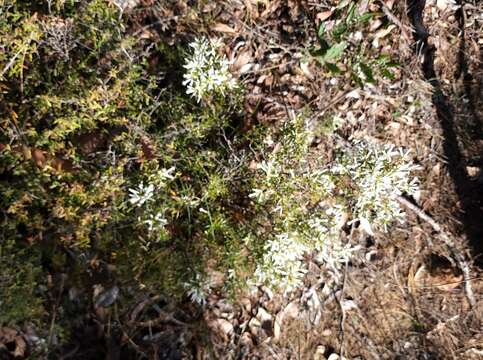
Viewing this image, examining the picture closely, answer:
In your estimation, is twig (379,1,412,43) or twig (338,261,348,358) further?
twig (379,1,412,43)

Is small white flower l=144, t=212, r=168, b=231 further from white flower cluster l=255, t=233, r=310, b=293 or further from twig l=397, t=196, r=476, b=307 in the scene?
twig l=397, t=196, r=476, b=307

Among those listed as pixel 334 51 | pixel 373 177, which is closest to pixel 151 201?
pixel 373 177

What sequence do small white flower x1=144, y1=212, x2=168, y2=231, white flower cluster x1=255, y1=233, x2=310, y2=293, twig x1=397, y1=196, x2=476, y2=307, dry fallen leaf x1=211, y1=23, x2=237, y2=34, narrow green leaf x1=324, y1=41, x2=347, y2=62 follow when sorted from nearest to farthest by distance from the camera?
1. small white flower x1=144, y1=212, x2=168, y2=231
2. white flower cluster x1=255, y1=233, x2=310, y2=293
3. narrow green leaf x1=324, y1=41, x2=347, y2=62
4. dry fallen leaf x1=211, y1=23, x2=237, y2=34
5. twig x1=397, y1=196, x2=476, y2=307

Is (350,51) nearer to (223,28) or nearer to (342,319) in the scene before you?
(223,28)

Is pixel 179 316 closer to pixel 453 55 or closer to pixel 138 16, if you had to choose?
pixel 138 16

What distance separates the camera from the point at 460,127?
3.58 meters

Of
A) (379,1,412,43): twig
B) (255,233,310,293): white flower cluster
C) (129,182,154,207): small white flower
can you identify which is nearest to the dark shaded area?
(379,1,412,43): twig

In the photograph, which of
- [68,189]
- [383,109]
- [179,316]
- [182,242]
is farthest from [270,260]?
[383,109]

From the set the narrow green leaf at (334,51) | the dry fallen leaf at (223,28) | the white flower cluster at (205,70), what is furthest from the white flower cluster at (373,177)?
the dry fallen leaf at (223,28)

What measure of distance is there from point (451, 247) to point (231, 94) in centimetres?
191

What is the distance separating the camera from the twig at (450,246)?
3.42m

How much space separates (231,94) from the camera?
2828 millimetres

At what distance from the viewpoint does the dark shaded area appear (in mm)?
3514

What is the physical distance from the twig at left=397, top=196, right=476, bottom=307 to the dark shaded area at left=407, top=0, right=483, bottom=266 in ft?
0.50
